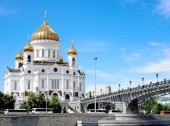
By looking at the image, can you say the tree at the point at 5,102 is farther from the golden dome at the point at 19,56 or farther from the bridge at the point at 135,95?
the golden dome at the point at 19,56

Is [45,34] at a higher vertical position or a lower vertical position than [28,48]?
higher

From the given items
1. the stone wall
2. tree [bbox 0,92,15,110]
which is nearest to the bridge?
the stone wall

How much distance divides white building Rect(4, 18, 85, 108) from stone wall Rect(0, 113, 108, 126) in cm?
4752

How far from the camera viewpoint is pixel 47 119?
2344 inches

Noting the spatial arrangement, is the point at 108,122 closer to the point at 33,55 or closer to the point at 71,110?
the point at 71,110

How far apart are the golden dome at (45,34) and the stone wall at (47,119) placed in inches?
2239

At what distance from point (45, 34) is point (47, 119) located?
61.7m

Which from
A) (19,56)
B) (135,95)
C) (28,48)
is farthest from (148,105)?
(19,56)

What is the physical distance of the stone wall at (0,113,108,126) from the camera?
182ft

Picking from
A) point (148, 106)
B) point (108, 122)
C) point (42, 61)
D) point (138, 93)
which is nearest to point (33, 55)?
point (42, 61)

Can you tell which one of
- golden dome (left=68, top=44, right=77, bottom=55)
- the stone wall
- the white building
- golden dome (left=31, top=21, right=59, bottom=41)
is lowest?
the stone wall

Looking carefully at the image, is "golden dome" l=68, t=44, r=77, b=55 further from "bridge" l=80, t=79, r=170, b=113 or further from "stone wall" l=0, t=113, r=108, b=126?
"stone wall" l=0, t=113, r=108, b=126

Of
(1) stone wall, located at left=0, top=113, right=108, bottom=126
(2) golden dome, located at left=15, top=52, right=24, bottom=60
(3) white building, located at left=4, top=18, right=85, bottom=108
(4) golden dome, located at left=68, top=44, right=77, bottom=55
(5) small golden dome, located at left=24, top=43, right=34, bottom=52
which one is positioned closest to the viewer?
(1) stone wall, located at left=0, top=113, right=108, bottom=126

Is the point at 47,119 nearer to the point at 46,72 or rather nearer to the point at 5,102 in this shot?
the point at 5,102
